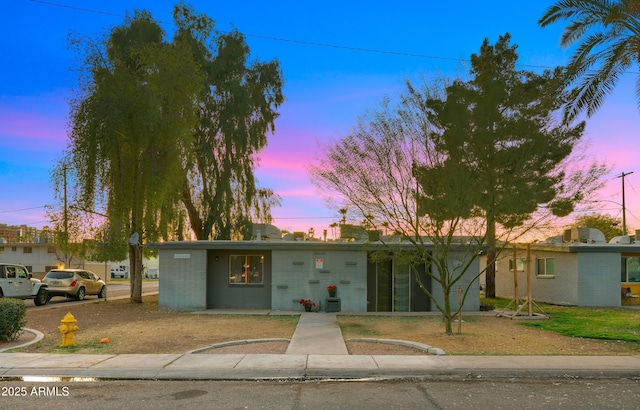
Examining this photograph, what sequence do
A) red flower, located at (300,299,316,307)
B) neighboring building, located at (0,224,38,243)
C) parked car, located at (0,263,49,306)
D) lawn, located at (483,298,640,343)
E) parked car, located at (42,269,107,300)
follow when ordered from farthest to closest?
neighboring building, located at (0,224,38,243)
parked car, located at (42,269,107,300)
parked car, located at (0,263,49,306)
red flower, located at (300,299,316,307)
lawn, located at (483,298,640,343)

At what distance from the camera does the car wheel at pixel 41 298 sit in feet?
75.9

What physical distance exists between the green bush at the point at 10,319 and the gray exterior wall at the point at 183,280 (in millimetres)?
7487

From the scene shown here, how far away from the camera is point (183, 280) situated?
63.8 feet

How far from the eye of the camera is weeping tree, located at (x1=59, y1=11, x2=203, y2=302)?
67.8 ft

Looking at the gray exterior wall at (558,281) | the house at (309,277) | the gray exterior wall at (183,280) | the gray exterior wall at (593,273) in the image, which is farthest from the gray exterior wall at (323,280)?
the gray exterior wall at (558,281)

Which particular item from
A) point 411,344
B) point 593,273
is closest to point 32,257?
point 593,273

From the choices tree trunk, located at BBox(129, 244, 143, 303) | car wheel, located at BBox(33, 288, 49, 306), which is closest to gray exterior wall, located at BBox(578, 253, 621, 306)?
tree trunk, located at BBox(129, 244, 143, 303)

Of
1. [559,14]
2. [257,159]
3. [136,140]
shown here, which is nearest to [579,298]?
[559,14]

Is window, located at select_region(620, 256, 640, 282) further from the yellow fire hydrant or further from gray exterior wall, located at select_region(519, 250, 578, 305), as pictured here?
the yellow fire hydrant

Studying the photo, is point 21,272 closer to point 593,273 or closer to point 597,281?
point 593,273

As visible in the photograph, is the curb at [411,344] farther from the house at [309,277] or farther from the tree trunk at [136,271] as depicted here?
the tree trunk at [136,271]

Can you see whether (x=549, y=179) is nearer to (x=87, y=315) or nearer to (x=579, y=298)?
(x=579, y=298)

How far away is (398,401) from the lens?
23.3ft

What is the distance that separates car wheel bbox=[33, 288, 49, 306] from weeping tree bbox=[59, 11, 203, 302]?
4.67m
